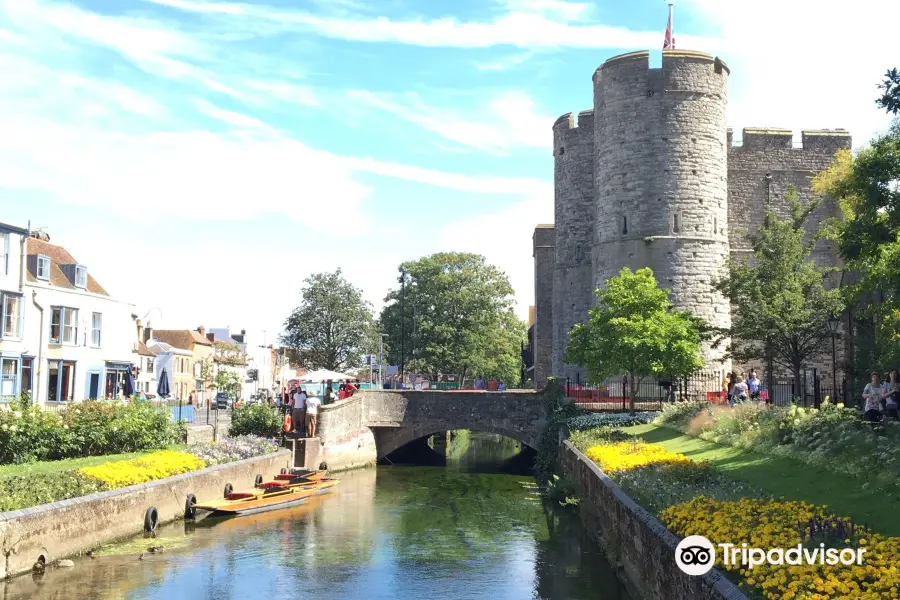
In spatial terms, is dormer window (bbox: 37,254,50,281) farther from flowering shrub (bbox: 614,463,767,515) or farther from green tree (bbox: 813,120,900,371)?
green tree (bbox: 813,120,900,371)

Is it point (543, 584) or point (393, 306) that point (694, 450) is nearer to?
point (543, 584)

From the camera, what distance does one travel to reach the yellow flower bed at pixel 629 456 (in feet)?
60.1

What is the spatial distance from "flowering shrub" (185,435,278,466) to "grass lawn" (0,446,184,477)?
195cm

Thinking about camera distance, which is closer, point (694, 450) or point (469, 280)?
point (694, 450)

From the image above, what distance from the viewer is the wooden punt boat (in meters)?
21.6

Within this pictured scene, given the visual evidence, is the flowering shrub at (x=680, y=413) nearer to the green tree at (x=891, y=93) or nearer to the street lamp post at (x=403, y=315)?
the green tree at (x=891, y=93)

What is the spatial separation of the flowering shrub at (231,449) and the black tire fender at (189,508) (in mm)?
2703

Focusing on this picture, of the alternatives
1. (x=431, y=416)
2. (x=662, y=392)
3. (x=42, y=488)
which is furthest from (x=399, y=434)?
(x=42, y=488)

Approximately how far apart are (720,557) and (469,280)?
205ft

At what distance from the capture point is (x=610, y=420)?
102 ft

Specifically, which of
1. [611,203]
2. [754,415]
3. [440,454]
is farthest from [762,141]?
[754,415]

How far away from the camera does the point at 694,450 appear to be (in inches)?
829

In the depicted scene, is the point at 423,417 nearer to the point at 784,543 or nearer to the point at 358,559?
the point at 358,559

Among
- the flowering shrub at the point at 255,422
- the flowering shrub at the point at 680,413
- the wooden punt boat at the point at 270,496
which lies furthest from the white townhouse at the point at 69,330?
the flowering shrub at the point at 680,413
